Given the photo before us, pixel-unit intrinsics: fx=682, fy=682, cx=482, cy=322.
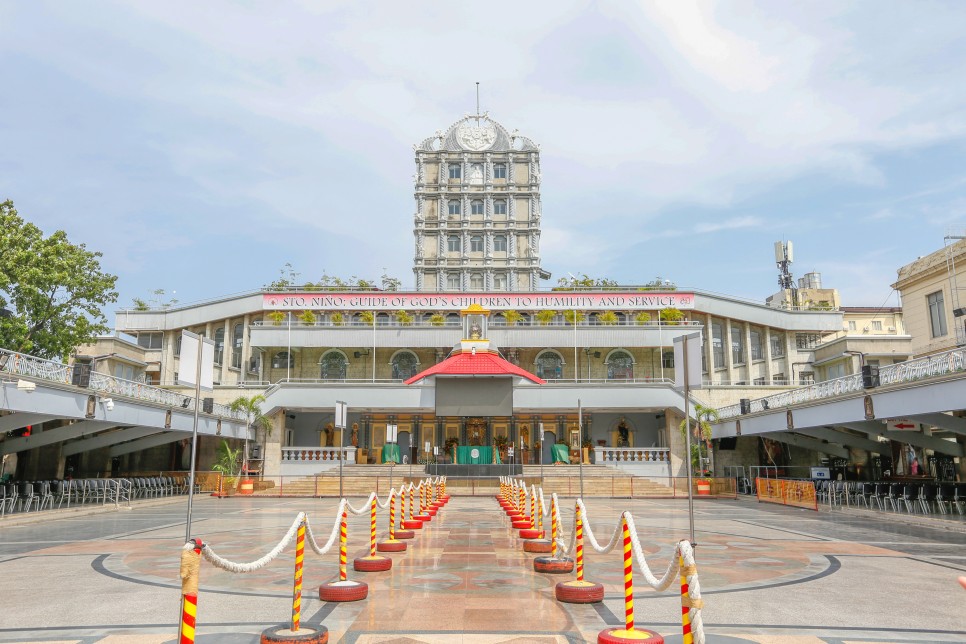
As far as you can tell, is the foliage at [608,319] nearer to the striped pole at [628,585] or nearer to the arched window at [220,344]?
the arched window at [220,344]

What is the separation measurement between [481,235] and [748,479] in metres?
47.0

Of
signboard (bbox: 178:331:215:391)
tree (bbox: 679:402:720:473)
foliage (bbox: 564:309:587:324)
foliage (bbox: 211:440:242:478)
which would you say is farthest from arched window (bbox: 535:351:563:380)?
signboard (bbox: 178:331:215:391)

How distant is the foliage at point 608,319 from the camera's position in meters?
53.4

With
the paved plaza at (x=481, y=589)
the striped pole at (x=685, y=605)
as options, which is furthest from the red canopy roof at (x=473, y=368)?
the striped pole at (x=685, y=605)

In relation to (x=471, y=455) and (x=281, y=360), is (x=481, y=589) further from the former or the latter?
(x=281, y=360)

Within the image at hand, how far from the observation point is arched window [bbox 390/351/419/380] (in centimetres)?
5466

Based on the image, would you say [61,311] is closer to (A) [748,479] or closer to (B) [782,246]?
(A) [748,479]

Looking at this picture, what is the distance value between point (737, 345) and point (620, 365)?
1144 centimetres

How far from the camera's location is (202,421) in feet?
119

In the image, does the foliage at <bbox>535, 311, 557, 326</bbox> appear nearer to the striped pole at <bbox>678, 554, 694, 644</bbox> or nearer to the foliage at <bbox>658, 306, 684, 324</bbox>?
the foliage at <bbox>658, 306, 684, 324</bbox>

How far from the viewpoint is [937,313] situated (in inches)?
1412

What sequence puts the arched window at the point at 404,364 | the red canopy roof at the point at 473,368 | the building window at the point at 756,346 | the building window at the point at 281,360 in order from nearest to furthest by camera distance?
1. the red canopy roof at the point at 473,368
2. the arched window at the point at 404,364
3. the building window at the point at 281,360
4. the building window at the point at 756,346

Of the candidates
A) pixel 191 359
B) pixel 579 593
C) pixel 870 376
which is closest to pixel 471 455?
pixel 870 376

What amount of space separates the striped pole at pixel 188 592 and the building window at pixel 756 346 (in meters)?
57.8
